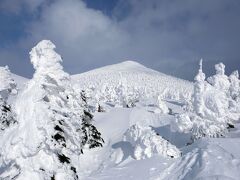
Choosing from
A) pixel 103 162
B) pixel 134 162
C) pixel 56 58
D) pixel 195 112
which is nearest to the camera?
pixel 56 58

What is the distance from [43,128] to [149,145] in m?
13.3

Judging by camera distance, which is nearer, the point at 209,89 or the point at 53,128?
the point at 53,128

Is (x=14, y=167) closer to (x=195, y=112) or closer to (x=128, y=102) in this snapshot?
(x=195, y=112)

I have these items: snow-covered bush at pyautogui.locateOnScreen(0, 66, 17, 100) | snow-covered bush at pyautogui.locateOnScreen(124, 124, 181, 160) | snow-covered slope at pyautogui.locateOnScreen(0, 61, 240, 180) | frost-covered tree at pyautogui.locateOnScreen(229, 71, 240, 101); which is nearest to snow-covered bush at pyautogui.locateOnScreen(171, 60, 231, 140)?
snow-covered slope at pyautogui.locateOnScreen(0, 61, 240, 180)

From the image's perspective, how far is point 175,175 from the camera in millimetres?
21141

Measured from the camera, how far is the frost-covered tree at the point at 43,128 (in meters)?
13.4

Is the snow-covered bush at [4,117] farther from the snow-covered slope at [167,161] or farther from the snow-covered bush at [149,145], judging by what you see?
the snow-covered bush at [149,145]

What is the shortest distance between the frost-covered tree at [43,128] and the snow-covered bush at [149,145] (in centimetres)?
1084

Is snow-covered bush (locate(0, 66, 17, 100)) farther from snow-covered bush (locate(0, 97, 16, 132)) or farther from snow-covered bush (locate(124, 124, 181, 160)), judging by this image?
snow-covered bush (locate(124, 124, 181, 160))

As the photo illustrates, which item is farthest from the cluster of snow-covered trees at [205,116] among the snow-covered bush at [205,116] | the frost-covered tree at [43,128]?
the frost-covered tree at [43,128]

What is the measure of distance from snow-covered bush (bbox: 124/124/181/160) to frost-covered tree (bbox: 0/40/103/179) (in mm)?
10842

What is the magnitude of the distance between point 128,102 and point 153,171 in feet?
175

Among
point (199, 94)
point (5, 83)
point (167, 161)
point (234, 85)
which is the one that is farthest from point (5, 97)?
point (234, 85)

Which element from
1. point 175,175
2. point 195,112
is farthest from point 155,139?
point 195,112
